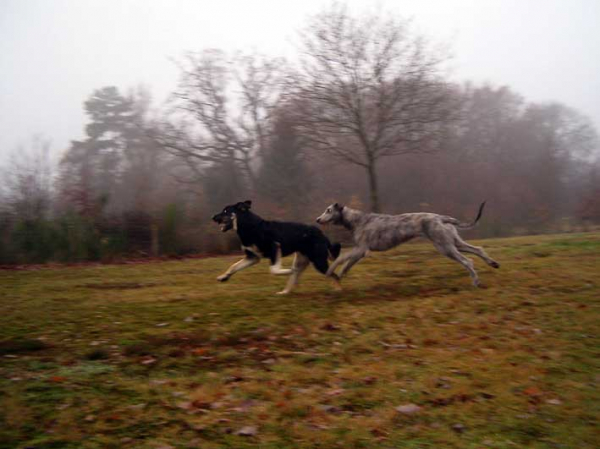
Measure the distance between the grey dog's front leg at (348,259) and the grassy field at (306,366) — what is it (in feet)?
1.38

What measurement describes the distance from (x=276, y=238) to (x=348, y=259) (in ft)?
4.65

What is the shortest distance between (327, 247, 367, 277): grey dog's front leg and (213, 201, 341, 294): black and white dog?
0.37 ft

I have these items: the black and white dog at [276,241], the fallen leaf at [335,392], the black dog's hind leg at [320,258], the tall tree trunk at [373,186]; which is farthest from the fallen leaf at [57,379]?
the tall tree trunk at [373,186]

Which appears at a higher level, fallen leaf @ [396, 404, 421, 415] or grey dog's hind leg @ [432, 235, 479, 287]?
grey dog's hind leg @ [432, 235, 479, 287]

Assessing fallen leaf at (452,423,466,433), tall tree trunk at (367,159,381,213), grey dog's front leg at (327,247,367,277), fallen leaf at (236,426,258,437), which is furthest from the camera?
tall tree trunk at (367,159,381,213)

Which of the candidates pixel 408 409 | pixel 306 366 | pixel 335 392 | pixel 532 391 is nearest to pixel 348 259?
pixel 306 366

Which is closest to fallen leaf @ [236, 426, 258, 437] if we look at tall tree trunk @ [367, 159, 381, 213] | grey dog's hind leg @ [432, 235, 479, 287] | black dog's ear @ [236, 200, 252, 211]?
black dog's ear @ [236, 200, 252, 211]

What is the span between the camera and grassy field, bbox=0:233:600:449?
4.43 meters

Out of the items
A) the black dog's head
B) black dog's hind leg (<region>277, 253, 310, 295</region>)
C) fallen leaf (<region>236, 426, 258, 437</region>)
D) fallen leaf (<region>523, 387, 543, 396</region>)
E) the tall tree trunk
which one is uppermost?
the tall tree trunk

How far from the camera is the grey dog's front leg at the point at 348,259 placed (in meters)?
9.75

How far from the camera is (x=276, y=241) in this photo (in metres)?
9.52

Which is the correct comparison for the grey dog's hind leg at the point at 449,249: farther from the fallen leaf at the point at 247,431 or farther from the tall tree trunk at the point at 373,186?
the tall tree trunk at the point at 373,186

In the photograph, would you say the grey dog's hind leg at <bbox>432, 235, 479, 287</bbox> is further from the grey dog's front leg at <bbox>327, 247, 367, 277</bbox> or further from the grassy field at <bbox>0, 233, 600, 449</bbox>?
the grey dog's front leg at <bbox>327, 247, 367, 277</bbox>

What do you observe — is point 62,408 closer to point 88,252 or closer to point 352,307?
point 352,307
